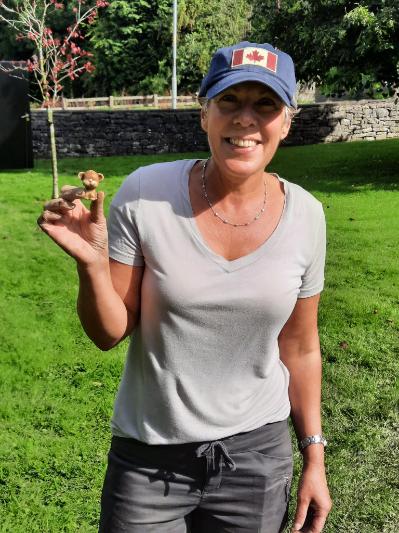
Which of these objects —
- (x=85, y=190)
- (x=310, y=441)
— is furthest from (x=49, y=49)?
(x=85, y=190)

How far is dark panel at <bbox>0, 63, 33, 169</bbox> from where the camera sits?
52.4 feet

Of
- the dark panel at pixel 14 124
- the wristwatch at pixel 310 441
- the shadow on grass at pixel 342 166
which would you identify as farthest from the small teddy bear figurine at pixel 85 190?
the dark panel at pixel 14 124

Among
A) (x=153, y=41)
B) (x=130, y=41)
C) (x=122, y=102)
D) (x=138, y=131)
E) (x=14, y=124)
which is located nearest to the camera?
(x=14, y=124)

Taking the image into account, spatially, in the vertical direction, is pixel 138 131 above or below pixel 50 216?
below

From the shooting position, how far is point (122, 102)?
130ft

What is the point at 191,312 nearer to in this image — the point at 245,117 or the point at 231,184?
the point at 231,184

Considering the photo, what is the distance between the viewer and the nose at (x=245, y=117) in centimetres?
166

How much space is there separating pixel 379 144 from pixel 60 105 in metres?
24.9

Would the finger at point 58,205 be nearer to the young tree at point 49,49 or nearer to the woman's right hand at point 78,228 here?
the woman's right hand at point 78,228

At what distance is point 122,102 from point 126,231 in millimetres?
39468

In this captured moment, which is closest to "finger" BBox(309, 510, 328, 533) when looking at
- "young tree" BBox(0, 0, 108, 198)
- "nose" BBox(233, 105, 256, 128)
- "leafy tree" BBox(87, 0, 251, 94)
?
"nose" BBox(233, 105, 256, 128)

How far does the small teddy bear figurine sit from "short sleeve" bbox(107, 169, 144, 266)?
19 centimetres

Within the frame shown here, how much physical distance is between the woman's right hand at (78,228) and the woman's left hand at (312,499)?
94cm

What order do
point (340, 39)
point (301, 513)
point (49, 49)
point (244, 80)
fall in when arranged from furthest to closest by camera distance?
point (340, 39) → point (49, 49) → point (301, 513) → point (244, 80)
